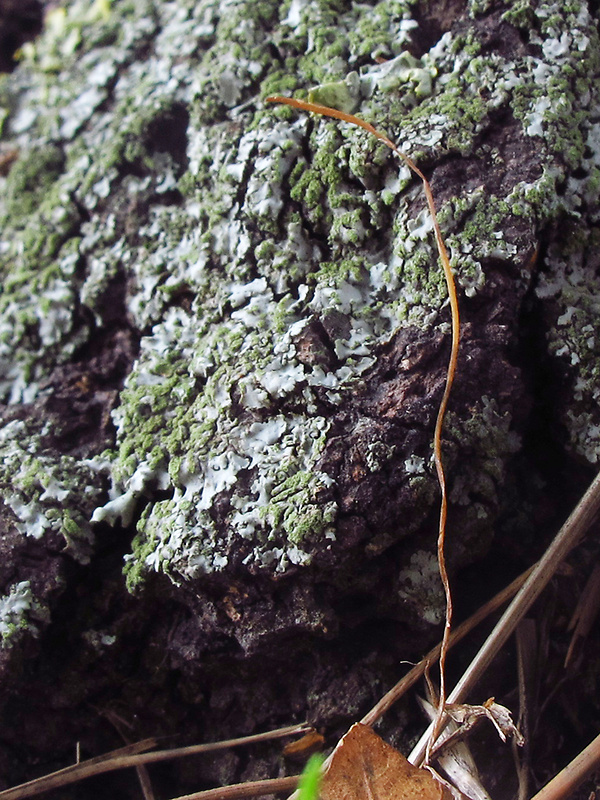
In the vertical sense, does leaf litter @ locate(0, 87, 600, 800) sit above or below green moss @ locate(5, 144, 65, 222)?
below

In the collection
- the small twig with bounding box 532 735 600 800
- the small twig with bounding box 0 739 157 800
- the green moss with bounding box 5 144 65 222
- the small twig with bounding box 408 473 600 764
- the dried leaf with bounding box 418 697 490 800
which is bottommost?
Answer: the small twig with bounding box 532 735 600 800

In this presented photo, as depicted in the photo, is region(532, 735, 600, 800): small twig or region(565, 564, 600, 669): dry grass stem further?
region(565, 564, 600, 669): dry grass stem

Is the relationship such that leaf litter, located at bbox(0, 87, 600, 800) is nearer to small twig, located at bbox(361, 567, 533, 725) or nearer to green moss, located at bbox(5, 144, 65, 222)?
small twig, located at bbox(361, 567, 533, 725)

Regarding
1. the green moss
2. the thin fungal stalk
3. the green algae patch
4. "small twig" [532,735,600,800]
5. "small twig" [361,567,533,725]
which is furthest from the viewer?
the green moss

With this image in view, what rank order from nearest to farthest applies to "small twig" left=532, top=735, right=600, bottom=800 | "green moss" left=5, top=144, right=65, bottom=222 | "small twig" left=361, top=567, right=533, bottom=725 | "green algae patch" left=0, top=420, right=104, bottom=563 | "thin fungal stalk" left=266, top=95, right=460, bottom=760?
1. "small twig" left=532, top=735, right=600, bottom=800
2. "thin fungal stalk" left=266, top=95, right=460, bottom=760
3. "small twig" left=361, top=567, right=533, bottom=725
4. "green algae patch" left=0, top=420, right=104, bottom=563
5. "green moss" left=5, top=144, right=65, bottom=222

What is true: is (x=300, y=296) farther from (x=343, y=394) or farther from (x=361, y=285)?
(x=343, y=394)

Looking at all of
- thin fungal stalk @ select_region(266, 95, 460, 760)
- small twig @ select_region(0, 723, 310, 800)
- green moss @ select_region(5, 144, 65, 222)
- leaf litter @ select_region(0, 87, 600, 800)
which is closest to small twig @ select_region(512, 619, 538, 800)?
leaf litter @ select_region(0, 87, 600, 800)
